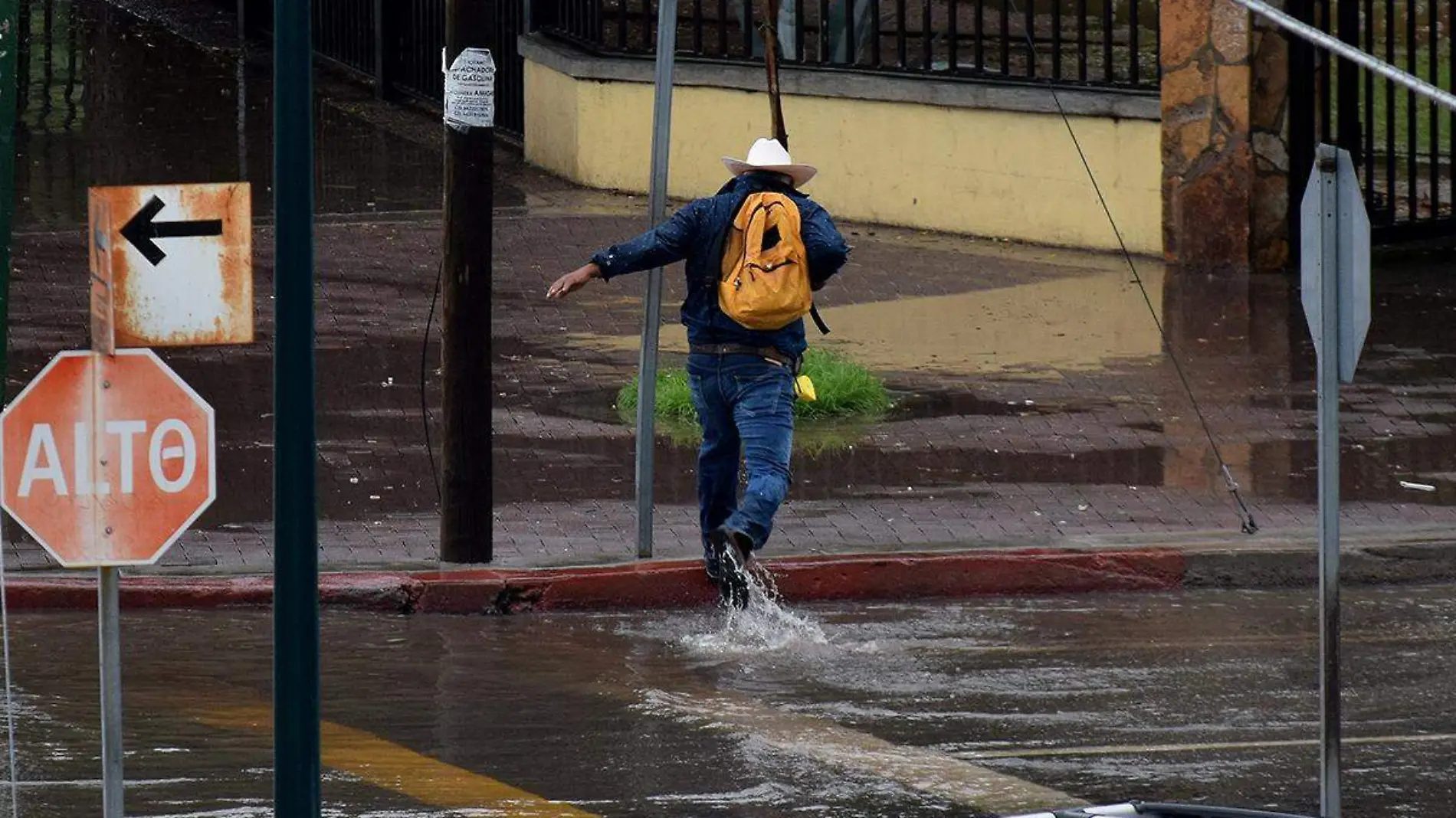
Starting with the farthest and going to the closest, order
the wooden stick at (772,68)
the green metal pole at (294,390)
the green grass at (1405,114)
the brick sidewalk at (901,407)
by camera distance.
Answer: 1. the green grass at (1405,114)
2. the wooden stick at (772,68)
3. the brick sidewalk at (901,407)
4. the green metal pole at (294,390)

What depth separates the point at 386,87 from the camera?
2577cm

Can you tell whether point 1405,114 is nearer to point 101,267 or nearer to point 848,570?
point 848,570

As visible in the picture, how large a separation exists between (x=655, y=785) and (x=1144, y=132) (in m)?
11.1

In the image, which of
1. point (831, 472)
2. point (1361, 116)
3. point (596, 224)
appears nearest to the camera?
point (831, 472)

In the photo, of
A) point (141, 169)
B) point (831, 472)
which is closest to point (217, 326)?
point (831, 472)

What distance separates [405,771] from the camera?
835 cm

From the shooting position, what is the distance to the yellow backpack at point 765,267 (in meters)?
10.3

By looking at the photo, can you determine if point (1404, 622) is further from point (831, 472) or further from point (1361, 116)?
point (1361, 116)

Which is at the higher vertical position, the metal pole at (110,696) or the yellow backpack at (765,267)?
the yellow backpack at (765,267)

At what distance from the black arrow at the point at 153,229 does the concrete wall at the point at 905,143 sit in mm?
12102

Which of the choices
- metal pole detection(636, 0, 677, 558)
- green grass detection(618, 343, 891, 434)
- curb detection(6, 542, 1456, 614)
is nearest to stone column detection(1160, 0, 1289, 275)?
green grass detection(618, 343, 891, 434)

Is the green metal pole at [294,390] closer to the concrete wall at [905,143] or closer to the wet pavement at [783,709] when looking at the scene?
the wet pavement at [783,709]

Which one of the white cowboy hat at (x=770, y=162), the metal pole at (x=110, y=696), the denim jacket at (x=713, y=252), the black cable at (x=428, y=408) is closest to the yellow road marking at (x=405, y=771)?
the metal pole at (x=110, y=696)

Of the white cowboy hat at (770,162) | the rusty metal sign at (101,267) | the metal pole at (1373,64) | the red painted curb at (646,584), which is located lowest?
the red painted curb at (646,584)
